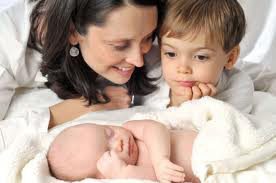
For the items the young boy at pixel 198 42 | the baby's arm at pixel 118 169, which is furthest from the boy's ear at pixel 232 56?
the baby's arm at pixel 118 169

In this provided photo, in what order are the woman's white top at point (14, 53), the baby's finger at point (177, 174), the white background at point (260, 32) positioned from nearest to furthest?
1. the baby's finger at point (177, 174)
2. the woman's white top at point (14, 53)
3. the white background at point (260, 32)

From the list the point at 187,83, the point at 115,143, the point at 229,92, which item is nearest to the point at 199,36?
the point at 187,83

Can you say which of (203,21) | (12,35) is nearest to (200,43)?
(203,21)

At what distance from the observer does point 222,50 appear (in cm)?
144

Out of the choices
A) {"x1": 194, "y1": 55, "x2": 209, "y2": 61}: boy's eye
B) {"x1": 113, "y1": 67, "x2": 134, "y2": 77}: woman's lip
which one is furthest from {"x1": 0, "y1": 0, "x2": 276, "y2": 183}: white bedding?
{"x1": 194, "y1": 55, "x2": 209, "y2": 61}: boy's eye

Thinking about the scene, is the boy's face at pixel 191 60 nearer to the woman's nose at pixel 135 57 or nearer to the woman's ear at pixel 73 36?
Answer: the woman's nose at pixel 135 57

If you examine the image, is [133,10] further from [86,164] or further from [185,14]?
[86,164]

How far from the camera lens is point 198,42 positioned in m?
1.40

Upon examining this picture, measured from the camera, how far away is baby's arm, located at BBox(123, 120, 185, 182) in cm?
114

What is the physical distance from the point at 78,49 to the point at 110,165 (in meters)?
0.47

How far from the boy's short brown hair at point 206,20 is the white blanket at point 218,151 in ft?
0.57

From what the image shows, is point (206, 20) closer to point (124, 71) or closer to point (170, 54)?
point (170, 54)

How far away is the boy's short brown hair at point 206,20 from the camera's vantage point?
1.40 m

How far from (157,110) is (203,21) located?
11.8 inches
